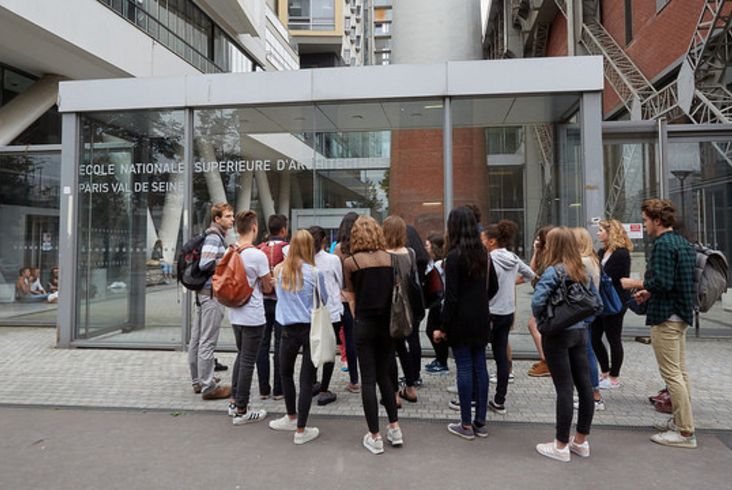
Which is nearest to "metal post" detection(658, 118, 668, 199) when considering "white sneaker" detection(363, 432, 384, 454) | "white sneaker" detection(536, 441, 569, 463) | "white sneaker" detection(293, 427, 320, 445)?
"white sneaker" detection(536, 441, 569, 463)

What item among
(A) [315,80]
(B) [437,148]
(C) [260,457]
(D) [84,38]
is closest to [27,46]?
(D) [84,38]

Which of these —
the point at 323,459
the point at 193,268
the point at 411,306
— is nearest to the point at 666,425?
the point at 411,306

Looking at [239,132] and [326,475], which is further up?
[239,132]

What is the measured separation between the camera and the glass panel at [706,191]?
28.8ft

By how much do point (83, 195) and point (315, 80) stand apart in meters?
4.24

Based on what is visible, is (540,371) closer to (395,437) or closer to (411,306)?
(411,306)

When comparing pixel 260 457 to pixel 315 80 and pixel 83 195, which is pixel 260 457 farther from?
pixel 83 195

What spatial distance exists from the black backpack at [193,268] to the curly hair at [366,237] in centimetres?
182

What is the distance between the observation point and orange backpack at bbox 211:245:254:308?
444 cm

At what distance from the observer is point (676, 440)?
3982 millimetres

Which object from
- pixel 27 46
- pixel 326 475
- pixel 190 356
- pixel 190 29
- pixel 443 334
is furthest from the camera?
pixel 190 29

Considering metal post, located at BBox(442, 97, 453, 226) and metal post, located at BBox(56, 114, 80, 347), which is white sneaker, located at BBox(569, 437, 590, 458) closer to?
metal post, located at BBox(442, 97, 453, 226)

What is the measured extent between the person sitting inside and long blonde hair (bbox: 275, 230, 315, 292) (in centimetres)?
898

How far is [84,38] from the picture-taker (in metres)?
12.9
